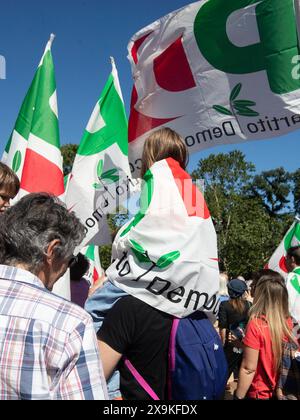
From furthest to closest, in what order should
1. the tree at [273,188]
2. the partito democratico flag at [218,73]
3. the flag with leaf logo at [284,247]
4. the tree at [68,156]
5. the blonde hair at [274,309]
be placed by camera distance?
the tree at [273,188]
the tree at [68,156]
the flag with leaf logo at [284,247]
the partito democratico flag at [218,73]
the blonde hair at [274,309]

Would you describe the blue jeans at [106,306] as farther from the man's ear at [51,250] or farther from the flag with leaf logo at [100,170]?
the flag with leaf logo at [100,170]

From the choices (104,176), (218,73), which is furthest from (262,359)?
(218,73)

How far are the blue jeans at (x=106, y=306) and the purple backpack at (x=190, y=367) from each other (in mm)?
106

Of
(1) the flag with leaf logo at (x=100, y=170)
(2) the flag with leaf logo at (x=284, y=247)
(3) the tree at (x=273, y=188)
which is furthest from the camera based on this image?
(3) the tree at (x=273, y=188)

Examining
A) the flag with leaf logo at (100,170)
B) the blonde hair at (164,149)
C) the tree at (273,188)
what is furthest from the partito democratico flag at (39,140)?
the tree at (273,188)

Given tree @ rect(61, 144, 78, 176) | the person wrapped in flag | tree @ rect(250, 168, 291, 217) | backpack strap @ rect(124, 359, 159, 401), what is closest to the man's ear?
the person wrapped in flag

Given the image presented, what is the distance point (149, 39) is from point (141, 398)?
3.44 m

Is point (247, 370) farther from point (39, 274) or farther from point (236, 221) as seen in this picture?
point (236, 221)

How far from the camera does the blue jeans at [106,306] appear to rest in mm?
1931

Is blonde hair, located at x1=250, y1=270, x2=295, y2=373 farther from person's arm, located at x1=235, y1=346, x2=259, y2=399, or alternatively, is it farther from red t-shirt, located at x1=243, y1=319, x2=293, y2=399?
person's arm, located at x1=235, y1=346, x2=259, y2=399

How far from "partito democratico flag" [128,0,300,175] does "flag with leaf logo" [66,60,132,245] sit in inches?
15.9
